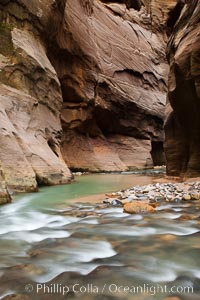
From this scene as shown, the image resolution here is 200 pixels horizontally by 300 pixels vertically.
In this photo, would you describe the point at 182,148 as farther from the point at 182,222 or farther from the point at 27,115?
the point at 182,222

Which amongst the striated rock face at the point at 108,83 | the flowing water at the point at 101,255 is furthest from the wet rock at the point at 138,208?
the striated rock face at the point at 108,83

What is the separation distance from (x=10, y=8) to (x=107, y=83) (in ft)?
34.0

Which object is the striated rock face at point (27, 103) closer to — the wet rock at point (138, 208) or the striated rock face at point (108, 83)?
the striated rock face at point (108, 83)

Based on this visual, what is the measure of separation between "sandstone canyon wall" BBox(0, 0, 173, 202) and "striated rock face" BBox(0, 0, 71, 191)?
0.12ft

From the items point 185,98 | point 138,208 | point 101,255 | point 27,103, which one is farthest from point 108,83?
point 101,255

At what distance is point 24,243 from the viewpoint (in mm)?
3697

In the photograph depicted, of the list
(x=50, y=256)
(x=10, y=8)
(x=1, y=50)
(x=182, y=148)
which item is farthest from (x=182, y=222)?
(x=10, y=8)

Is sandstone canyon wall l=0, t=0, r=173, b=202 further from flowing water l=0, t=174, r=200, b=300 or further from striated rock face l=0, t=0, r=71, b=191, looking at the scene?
flowing water l=0, t=174, r=200, b=300

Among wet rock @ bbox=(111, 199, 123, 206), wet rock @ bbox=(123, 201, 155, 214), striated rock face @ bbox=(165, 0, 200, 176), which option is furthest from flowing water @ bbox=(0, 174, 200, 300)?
striated rock face @ bbox=(165, 0, 200, 176)

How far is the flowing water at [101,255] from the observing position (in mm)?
2439

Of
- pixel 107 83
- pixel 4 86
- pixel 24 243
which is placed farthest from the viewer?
pixel 107 83

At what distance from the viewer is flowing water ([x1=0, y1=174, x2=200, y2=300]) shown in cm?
244

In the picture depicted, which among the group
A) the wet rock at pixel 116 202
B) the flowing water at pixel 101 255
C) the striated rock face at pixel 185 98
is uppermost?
the striated rock face at pixel 185 98

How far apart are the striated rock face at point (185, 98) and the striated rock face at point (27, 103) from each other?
13.0ft
